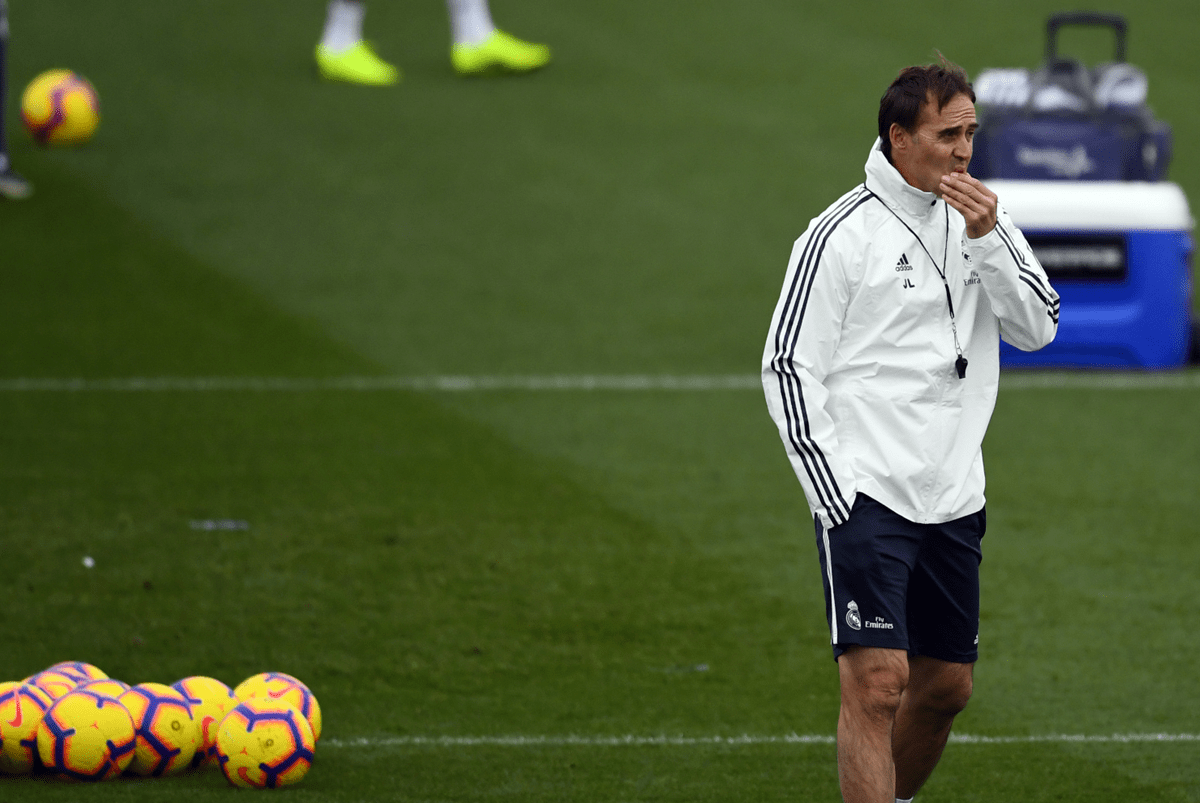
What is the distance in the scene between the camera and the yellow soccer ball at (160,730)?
532 cm

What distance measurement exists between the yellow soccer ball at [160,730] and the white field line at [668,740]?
0.53 metres

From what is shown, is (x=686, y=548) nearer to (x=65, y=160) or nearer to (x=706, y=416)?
(x=706, y=416)

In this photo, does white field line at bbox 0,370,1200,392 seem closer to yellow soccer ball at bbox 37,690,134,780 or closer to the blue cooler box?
the blue cooler box

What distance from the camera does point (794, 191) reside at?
14.6 meters

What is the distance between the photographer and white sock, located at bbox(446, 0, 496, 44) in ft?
51.2

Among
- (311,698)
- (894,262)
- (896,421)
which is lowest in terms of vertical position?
(311,698)

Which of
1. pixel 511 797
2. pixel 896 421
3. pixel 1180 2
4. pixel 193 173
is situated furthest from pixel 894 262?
pixel 1180 2

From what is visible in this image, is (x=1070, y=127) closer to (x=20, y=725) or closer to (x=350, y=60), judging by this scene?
(x=20, y=725)

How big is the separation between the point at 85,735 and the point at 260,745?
20.5 inches

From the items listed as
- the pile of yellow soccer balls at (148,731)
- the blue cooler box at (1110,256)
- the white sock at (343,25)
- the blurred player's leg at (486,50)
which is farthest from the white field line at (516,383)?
the blurred player's leg at (486,50)

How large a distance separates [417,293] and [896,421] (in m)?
8.64

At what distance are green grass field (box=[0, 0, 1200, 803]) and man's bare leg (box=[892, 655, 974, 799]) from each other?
629 millimetres

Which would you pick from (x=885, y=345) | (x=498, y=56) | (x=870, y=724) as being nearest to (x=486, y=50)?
(x=498, y=56)

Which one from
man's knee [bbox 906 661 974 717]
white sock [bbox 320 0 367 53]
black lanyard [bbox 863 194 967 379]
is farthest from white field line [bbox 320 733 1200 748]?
white sock [bbox 320 0 367 53]
